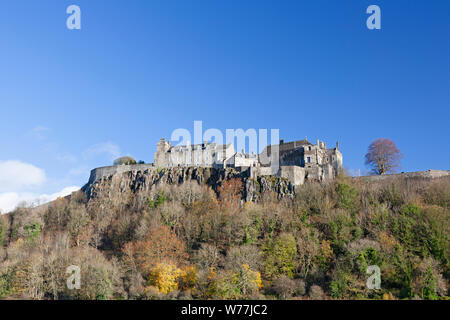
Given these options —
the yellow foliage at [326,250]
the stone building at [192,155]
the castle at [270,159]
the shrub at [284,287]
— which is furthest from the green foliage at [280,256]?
the stone building at [192,155]

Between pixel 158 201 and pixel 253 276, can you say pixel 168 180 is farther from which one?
pixel 253 276

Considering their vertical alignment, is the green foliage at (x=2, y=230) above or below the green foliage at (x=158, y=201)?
below

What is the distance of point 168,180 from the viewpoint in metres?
74.4

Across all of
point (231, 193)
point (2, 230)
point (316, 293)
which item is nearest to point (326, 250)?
point (316, 293)

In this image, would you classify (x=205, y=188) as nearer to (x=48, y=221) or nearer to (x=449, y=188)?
(x=48, y=221)

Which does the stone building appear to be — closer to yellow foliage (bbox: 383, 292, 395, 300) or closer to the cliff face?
the cliff face

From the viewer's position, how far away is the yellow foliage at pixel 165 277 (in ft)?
142

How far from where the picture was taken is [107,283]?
141 feet

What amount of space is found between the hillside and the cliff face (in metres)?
0.29

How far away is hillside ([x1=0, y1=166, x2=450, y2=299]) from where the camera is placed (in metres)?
42.5

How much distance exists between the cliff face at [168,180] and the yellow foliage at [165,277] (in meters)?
22.3

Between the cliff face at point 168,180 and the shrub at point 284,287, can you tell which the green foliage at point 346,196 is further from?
the shrub at point 284,287

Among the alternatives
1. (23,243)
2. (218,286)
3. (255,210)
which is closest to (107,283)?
(218,286)
